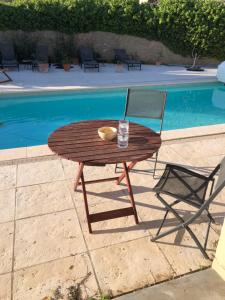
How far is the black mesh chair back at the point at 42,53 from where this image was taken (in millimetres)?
12442

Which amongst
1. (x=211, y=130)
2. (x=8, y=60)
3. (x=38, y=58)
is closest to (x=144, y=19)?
(x=38, y=58)

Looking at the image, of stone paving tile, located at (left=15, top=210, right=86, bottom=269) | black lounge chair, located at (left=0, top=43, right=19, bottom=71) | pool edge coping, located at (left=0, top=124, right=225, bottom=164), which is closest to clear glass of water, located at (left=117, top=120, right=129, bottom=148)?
stone paving tile, located at (left=15, top=210, right=86, bottom=269)

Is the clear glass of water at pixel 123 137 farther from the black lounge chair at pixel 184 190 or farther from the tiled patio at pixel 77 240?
the tiled patio at pixel 77 240

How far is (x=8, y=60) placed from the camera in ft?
38.8

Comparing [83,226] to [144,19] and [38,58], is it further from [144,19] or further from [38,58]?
[144,19]

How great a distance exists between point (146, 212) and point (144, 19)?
13.1 metres

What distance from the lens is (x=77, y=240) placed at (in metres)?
3.04

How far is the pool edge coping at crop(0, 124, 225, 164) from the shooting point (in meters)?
4.68

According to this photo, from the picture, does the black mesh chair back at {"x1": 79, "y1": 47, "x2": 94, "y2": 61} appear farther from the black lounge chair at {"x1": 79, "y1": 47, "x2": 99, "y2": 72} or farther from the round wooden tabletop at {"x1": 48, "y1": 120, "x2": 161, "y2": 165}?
the round wooden tabletop at {"x1": 48, "y1": 120, "x2": 161, "y2": 165}

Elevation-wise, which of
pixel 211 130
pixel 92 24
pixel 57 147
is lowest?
pixel 211 130

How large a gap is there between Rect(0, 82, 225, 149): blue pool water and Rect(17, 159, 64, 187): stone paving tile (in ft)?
8.64

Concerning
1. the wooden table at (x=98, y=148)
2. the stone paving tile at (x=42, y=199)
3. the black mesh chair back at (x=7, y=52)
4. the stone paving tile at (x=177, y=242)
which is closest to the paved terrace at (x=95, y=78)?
the black mesh chair back at (x=7, y=52)

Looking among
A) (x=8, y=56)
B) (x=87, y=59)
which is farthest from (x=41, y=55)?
(x=87, y=59)

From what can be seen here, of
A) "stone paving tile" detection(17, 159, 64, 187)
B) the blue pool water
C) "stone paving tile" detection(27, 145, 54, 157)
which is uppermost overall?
"stone paving tile" detection(27, 145, 54, 157)
